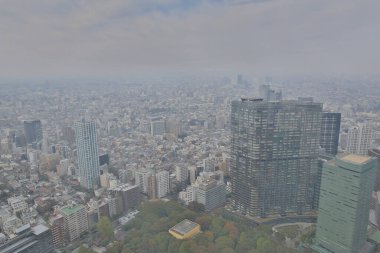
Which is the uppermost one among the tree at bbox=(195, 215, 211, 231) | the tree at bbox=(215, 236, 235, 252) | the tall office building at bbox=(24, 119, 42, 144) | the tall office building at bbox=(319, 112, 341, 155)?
the tall office building at bbox=(319, 112, 341, 155)

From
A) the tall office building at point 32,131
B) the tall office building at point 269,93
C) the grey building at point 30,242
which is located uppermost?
the tall office building at point 269,93

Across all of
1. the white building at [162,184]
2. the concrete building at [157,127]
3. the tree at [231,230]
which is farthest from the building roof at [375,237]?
the concrete building at [157,127]

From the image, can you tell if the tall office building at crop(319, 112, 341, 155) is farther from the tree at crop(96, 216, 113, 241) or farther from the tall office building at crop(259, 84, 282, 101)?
the tree at crop(96, 216, 113, 241)

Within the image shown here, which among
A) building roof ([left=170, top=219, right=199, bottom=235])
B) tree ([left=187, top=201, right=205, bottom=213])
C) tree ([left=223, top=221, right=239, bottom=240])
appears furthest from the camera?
tree ([left=187, top=201, right=205, bottom=213])

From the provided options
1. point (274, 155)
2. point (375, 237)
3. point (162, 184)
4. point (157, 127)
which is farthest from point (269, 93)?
point (375, 237)

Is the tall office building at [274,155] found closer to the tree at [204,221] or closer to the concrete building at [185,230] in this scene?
the tree at [204,221]

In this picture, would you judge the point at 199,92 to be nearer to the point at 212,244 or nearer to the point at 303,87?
the point at 303,87

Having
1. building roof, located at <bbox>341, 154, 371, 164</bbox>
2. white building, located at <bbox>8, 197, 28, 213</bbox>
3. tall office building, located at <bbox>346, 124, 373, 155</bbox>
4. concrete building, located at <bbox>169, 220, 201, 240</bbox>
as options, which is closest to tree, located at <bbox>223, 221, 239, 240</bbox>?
concrete building, located at <bbox>169, 220, 201, 240</bbox>
